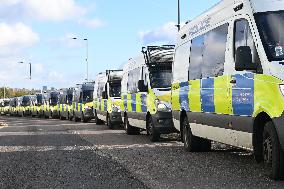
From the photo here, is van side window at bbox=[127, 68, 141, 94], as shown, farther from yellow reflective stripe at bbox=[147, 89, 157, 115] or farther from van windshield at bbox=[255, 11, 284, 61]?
van windshield at bbox=[255, 11, 284, 61]

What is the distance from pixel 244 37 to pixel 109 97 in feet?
51.4

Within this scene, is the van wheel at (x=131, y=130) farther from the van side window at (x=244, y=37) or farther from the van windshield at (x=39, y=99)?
the van windshield at (x=39, y=99)

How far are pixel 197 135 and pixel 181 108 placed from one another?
3.86 feet

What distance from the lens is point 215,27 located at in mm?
9914

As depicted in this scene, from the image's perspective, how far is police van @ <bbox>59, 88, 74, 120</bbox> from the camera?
3762 cm

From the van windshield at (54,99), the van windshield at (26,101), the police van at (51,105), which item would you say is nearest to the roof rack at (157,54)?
the police van at (51,105)

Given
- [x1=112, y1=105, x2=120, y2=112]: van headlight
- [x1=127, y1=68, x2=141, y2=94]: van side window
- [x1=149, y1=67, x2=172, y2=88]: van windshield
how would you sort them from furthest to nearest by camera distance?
[x1=112, y1=105, x2=120, y2=112]: van headlight < [x1=127, y1=68, x2=141, y2=94]: van side window < [x1=149, y1=67, x2=172, y2=88]: van windshield

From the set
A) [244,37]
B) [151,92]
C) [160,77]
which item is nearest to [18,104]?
[160,77]

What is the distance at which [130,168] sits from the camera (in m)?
Result: 9.32

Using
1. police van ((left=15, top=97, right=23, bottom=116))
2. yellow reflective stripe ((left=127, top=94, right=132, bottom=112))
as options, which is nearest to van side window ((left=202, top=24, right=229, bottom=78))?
yellow reflective stripe ((left=127, top=94, right=132, bottom=112))

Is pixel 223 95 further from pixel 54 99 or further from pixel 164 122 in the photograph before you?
pixel 54 99

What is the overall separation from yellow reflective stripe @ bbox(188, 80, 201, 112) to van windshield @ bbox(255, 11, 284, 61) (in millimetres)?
2877

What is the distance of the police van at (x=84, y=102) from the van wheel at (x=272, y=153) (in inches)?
952

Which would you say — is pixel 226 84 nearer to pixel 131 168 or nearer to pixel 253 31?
pixel 253 31
